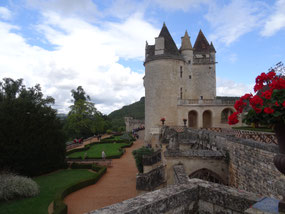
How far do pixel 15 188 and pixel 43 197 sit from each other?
1.86 metres

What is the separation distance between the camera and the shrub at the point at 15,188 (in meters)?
12.1

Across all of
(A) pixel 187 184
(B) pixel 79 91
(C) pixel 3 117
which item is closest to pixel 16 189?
(C) pixel 3 117

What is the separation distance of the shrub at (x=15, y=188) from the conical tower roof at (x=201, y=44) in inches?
1186

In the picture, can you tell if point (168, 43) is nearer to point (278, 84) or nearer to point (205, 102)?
point (205, 102)

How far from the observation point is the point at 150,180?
9.67 metres

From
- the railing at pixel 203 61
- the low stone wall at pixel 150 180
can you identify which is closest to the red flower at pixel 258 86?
the low stone wall at pixel 150 180

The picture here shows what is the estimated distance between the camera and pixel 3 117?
17422mm

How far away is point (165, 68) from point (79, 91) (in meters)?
32.0

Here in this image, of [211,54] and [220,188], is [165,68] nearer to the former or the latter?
[211,54]

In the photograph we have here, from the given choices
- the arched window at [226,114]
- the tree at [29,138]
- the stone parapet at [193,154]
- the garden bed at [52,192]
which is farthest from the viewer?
the arched window at [226,114]

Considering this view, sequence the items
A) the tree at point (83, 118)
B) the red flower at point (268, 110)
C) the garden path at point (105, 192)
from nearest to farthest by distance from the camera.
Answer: the red flower at point (268, 110)
the garden path at point (105, 192)
the tree at point (83, 118)

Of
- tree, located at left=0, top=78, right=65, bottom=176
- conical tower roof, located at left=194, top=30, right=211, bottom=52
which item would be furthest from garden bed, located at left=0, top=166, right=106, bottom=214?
conical tower roof, located at left=194, top=30, right=211, bottom=52

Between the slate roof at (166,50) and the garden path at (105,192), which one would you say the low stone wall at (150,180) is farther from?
the slate roof at (166,50)

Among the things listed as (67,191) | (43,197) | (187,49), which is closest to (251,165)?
(67,191)
